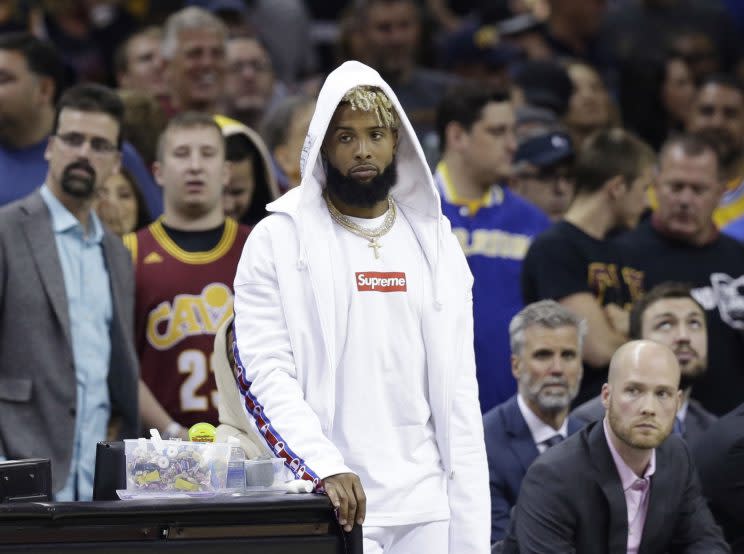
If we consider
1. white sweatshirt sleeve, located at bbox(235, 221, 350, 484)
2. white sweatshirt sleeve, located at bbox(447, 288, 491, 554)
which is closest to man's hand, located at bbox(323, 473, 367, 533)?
white sweatshirt sleeve, located at bbox(235, 221, 350, 484)

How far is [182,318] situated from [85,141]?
806 mm

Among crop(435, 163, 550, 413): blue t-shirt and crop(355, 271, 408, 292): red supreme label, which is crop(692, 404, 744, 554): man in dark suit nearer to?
crop(435, 163, 550, 413): blue t-shirt

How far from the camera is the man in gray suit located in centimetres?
617

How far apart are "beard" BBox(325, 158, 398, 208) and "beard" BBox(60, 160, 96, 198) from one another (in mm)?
1945

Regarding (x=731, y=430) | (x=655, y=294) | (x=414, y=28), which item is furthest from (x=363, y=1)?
(x=731, y=430)

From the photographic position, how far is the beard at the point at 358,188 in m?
4.78

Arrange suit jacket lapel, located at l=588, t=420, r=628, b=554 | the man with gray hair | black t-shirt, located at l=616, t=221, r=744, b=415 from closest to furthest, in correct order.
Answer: suit jacket lapel, located at l=588, t=420, r=628, b=554, black t-shirt, located at l=616, t=221, r=744, b=415, the man with gray hair

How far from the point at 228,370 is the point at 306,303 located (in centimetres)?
66

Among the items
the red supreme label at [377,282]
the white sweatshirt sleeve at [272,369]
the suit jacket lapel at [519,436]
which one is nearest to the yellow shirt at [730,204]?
the suit jacket lapel at [519,436]

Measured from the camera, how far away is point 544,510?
5.73 meters

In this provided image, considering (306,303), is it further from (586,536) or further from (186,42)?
(186,42)

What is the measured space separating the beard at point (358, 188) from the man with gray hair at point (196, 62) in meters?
4.31

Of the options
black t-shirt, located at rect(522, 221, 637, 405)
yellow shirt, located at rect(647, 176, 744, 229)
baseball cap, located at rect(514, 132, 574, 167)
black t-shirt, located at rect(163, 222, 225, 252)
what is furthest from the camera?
yellow shirt, located at rect(647, 176, 744, 229)

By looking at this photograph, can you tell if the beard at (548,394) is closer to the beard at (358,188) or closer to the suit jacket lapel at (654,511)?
the suit jacket lapel at (654,511)
